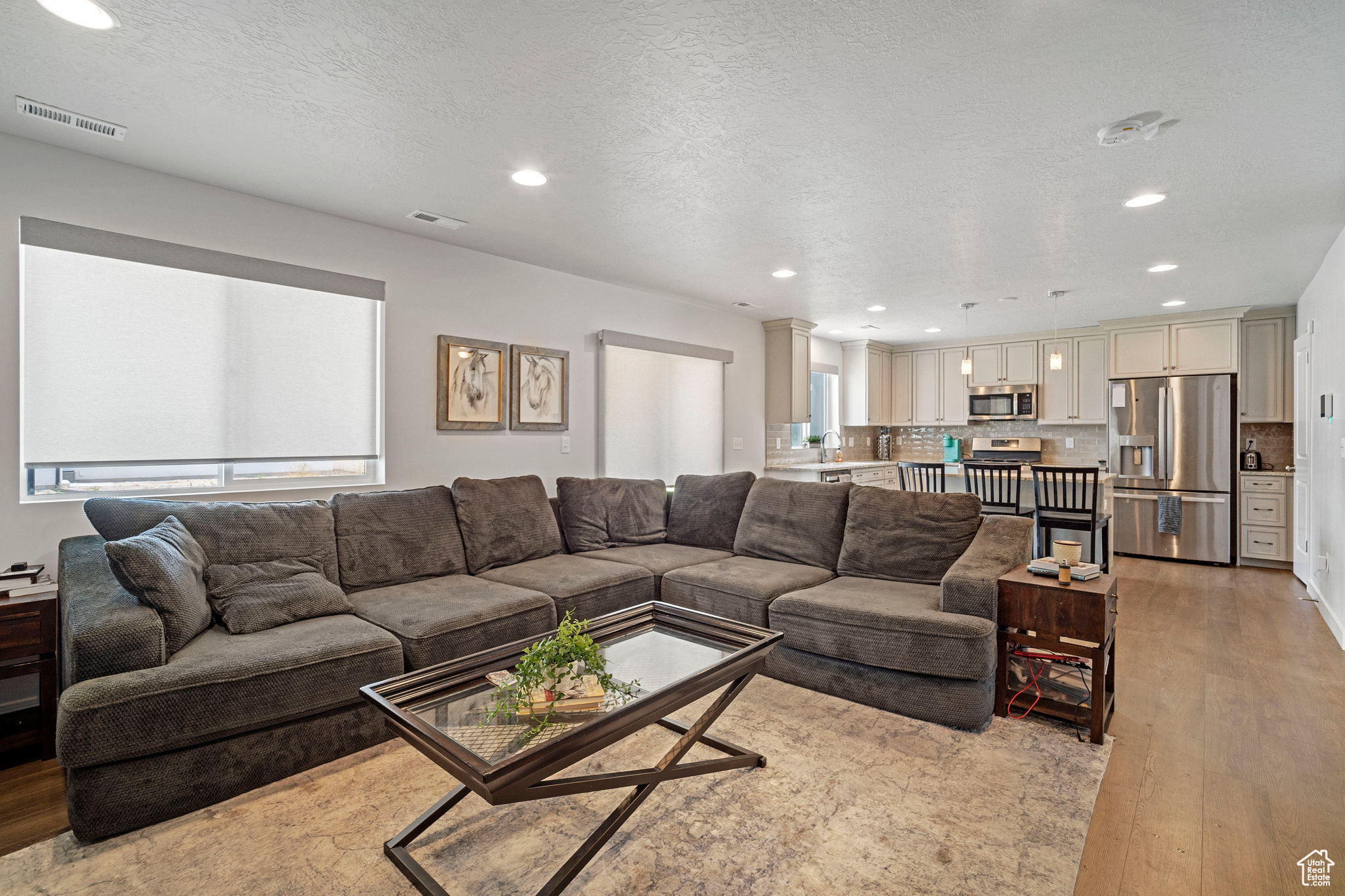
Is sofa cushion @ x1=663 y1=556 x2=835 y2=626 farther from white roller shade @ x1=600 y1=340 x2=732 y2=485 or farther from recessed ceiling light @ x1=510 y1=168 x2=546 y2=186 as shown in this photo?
recessed ceiling light @ x1=510 y1=168 x2=546 y2=186

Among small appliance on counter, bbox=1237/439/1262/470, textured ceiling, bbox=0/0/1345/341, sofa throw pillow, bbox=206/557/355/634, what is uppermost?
textured ceiling, bbox=0/0/1345/341

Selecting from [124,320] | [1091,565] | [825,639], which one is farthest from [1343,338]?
[124,320]

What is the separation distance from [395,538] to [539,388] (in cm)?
164

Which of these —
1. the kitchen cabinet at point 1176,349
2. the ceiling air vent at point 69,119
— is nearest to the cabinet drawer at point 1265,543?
the kitchen cabinet at point 1176,349

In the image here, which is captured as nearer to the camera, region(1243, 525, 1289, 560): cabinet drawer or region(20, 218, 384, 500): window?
region(20, 218, 384, 500): window

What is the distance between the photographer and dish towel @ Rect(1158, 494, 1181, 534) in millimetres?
5996

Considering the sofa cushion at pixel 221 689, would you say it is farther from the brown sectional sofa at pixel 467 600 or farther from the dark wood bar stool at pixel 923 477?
the dark wood bar stool at pixel 923 477

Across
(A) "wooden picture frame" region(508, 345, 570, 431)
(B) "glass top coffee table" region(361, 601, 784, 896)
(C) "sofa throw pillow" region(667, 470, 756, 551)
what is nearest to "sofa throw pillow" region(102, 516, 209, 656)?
(B) "glass top coffee table" region(361, 601, 784, 896)

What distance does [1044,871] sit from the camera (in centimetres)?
167

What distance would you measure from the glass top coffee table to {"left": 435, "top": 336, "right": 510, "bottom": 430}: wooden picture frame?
7.20 ft

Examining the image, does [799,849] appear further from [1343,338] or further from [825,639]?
[1343,338]

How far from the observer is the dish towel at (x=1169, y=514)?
6.00 metres

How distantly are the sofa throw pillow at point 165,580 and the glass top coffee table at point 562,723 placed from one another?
934 millimetres

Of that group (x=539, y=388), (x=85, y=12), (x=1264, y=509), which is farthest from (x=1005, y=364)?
(x=85, y=12)
